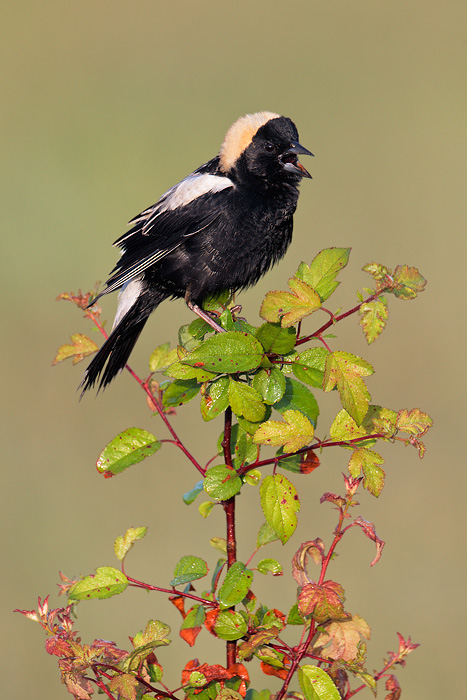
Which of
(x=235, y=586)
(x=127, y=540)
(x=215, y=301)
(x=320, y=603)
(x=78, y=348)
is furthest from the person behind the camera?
(x=215, y=301)

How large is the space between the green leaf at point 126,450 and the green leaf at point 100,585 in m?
0.17

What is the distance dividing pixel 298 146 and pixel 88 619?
206 centimetres

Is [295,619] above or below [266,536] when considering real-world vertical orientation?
below

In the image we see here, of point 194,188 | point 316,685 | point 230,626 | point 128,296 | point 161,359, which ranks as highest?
point 194,188

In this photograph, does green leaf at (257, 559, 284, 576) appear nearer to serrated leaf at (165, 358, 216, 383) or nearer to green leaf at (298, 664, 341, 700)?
green leaf at (298, 664, 341, 700)

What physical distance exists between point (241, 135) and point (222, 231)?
0.30 metres

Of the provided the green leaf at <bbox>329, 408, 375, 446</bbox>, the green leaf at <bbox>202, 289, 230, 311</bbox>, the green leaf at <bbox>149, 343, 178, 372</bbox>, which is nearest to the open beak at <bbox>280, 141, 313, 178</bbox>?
the green leaf at <bbox>202, 289, 230, 311</bbox>

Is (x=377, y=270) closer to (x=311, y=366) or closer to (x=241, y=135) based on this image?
(x=311, y=366)

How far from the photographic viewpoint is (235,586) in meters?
1.08

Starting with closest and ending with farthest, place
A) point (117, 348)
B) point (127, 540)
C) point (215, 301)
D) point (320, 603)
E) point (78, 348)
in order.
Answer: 1. point (320, 603)
2. point (127, 540)
3. point (78, 348)
4. point (117, 348)
5. point (215, 301)

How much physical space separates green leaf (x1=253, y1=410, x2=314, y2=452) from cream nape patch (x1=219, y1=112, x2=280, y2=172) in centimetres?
128

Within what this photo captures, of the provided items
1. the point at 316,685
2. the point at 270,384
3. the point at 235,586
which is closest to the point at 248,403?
the point at 270,384

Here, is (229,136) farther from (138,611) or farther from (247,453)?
(138,611)

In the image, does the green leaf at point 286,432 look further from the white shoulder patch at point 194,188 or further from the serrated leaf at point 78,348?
the white shoulder patch at point 194,188
